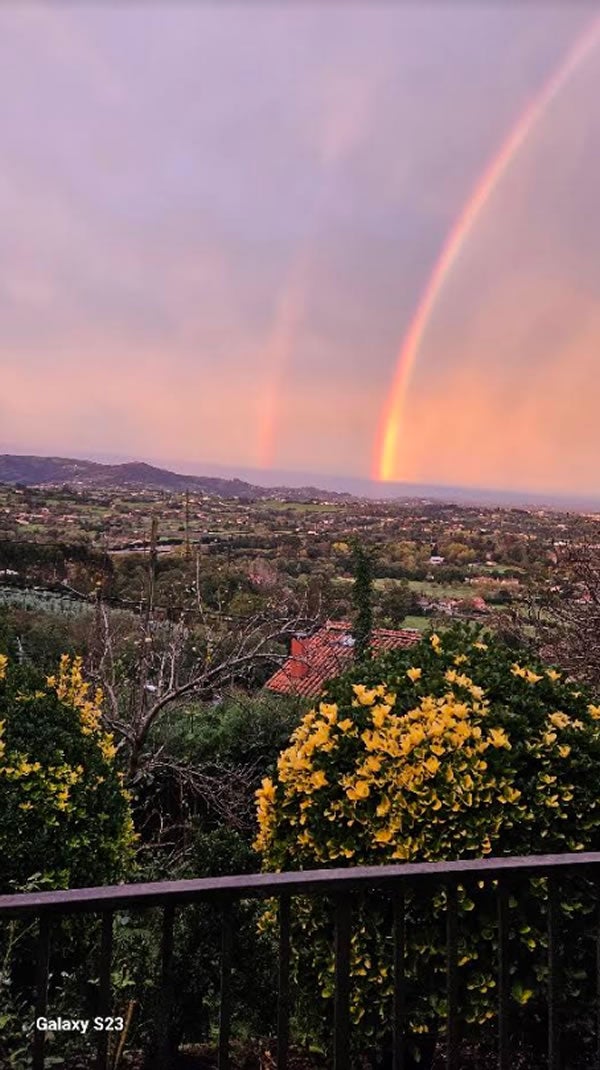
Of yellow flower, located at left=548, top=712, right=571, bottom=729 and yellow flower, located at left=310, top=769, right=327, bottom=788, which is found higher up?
yellow flower, located at left=548, top=712, right=571, bottom=729

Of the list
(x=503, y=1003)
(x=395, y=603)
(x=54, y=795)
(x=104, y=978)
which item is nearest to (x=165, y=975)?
(x=104, y=978)

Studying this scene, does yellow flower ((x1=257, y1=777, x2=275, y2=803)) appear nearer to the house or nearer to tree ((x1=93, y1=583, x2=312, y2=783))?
tree ((x1=93, y1=583, x2=312, y2=783))

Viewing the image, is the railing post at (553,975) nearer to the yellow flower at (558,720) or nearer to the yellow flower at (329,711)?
the yellow flower at (558,720)

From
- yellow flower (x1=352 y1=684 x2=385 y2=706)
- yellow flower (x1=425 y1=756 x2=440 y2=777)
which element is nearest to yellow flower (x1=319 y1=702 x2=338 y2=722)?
yellow flower (x1=352 y1=684 x2=385 y2=706)

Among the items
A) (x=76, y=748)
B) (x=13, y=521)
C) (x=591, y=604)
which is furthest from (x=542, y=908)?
(x=13, y=521)

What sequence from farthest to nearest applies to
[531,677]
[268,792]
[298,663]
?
[298,663]
[531,677]
[268,792]

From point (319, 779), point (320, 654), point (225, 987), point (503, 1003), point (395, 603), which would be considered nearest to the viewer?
point (225, 987)

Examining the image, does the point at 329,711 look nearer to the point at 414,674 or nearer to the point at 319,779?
the point at 319,779

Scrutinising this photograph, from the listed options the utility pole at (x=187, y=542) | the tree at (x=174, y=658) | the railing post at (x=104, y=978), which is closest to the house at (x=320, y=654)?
the tree at (x=174, y=658)
